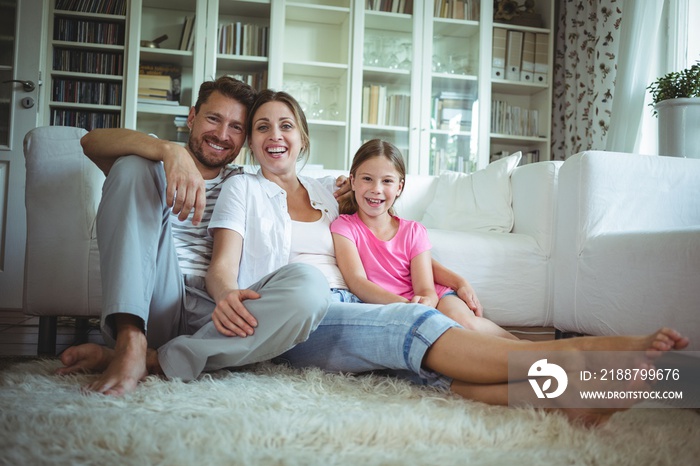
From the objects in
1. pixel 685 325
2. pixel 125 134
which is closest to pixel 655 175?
pixel 685 325

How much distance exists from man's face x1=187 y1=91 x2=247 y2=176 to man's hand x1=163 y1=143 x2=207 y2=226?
32 cm

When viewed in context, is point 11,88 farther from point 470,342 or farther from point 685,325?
point 685,325

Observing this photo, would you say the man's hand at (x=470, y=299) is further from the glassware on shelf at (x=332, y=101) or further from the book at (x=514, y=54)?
the book at (x=514, y=54)

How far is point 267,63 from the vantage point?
355 cm

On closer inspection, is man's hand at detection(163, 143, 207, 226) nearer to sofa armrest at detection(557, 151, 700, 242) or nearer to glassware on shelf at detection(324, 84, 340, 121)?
sofa armrest at detection(557, 151, 700, 242)

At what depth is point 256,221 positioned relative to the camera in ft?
4.36

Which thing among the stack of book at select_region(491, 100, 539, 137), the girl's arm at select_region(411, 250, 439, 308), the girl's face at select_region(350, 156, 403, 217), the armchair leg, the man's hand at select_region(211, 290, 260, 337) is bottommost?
the armchair leg

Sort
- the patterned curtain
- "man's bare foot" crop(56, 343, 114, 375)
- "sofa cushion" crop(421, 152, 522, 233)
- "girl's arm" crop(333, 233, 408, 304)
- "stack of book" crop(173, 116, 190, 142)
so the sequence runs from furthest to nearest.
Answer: "stack of book" crop(173, 116, 190, 142) < the patterned curtain < "sofa cushion" crop(421, 152, 522, 233) < "girl's arm" crop(333, 233, 408, 304) < "man's bare foot" crop(56, 343, 114, 375)

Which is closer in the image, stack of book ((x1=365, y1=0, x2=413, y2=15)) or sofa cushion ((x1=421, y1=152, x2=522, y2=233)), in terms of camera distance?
sofa cushion ((x1=421, y1=152, x2=522, y2=233))

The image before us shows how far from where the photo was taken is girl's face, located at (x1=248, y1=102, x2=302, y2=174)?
142 cm

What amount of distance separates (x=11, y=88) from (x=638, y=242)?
304 cm

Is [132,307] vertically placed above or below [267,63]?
below

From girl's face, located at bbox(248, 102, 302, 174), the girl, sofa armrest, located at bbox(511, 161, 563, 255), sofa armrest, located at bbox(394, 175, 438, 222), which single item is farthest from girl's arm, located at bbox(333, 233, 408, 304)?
sofa armrest, located at bbox(394, 175, 438, 222)

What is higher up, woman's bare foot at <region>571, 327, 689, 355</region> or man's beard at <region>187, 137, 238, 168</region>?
man's beard at <region>187, 137, 238, 168</region>
